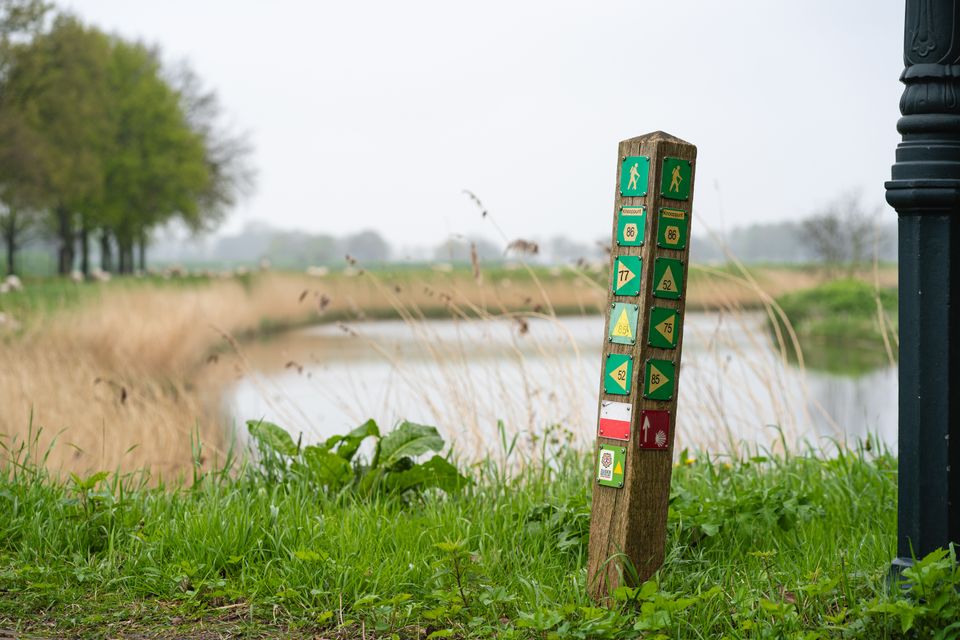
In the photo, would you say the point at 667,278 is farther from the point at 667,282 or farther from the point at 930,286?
the point at 930,286

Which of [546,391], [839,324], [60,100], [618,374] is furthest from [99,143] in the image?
[618,374]

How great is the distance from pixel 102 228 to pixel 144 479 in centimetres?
3241

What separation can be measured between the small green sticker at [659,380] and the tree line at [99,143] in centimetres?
2234

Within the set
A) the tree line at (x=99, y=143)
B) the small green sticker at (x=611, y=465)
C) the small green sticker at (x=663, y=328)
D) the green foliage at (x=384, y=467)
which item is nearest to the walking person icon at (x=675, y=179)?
the small green sticker at (x=663, y=328)

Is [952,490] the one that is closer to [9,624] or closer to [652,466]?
[652,466]

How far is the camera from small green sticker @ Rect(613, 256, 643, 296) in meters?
3.22

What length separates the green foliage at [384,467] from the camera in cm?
433

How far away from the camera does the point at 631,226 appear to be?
128 inches

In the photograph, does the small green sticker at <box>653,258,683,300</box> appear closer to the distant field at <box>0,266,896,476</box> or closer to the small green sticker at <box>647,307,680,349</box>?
the small green sticker at <box>647,307,680,349</box>

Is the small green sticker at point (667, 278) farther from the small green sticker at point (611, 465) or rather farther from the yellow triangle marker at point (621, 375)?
the small green sticker at point (611, 465)

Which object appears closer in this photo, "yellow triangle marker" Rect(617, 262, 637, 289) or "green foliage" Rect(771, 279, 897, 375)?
"yellow triangle marker" Rect(617, 262, 637, 289)

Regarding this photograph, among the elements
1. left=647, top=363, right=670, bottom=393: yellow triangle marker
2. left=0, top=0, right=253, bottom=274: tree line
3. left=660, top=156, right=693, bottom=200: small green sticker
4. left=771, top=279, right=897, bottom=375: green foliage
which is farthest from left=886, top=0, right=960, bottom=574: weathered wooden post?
left=0, top=0, right=253, bottom=274: tree line

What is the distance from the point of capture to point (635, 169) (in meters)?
3.25

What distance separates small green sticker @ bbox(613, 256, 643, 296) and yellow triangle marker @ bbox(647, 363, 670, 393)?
271 millimetres
